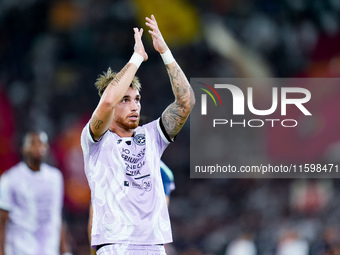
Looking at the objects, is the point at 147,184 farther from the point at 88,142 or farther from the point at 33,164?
the point at 33,164

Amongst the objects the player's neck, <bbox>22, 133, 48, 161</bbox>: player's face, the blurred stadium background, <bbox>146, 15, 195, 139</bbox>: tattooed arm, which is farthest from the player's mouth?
→ the blurred stadium background

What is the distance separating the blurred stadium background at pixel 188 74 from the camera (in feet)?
52.3

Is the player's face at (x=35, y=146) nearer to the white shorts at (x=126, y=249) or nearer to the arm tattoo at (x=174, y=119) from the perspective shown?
the arm tattoo at (x=174, y=119)

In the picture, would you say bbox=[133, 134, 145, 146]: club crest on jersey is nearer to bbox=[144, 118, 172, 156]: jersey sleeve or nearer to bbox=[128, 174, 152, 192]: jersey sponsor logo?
bbox=[144, 118, 172, 156]: jersey sleeve

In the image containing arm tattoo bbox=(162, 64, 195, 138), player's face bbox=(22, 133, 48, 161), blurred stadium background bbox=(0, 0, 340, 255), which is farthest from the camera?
blurred stadium background bbox=(0, 0, 340, 255)

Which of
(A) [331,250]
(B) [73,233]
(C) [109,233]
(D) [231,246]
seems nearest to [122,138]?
(C) [109,233]

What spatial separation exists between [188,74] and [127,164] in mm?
14833

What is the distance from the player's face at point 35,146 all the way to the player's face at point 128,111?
317cm

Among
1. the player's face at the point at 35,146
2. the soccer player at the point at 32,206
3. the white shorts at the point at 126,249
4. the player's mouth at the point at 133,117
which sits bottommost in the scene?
the white shorts at the point at 126,249

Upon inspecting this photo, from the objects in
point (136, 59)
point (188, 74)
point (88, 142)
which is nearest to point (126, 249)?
point (88, 142)

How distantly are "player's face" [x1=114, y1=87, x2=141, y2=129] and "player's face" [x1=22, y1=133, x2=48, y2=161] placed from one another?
3.17m

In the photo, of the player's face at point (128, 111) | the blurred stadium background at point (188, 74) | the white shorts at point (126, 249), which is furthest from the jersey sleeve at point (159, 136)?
the blurred stadium background at point (188, 74)

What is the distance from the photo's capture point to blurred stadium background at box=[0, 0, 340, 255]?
15930 millimetres

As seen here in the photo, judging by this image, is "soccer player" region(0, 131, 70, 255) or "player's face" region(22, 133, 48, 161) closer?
"soccer player" region(0, 131, 70, 255)
